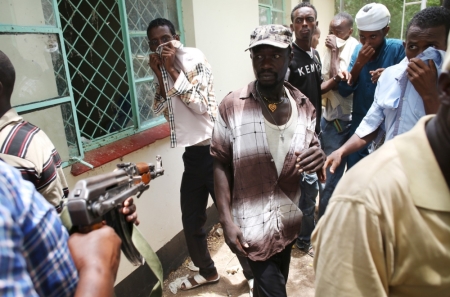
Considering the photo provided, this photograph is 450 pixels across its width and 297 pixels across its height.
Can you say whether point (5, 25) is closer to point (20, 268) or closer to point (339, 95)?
point (20, 268)

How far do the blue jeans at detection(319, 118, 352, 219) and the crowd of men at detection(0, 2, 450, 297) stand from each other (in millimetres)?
11

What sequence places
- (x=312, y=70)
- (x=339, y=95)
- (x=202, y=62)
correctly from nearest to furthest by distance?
(x=202, y=62) → (x=312, y=70) → (x=339, y=95)

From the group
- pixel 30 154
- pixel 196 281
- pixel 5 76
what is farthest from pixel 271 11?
pixel 30 154

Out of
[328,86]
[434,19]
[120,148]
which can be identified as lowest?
[120,148]

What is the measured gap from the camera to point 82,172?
2.35 meters

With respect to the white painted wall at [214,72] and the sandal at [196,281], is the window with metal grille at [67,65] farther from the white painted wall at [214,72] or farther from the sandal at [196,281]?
the sandal at [196,281]

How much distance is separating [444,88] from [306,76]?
2420 millimetres

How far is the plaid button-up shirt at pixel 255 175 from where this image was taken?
76.8 inches

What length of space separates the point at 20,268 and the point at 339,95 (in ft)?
10.8

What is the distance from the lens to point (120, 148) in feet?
8.94

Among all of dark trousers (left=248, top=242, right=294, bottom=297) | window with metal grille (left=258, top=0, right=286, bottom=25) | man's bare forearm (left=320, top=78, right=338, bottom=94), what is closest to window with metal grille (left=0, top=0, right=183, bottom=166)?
dark trousers (left=248, top=242, right=294, bottom=297)

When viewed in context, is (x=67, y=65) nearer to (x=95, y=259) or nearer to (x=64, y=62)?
(x=64, y=62)

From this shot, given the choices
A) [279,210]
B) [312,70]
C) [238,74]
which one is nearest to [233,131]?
[279,210]

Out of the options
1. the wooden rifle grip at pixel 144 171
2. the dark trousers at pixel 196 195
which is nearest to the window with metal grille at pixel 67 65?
the dark trousers at pixel 196 195
